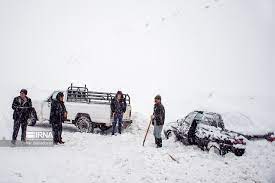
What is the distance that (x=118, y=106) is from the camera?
14.6m

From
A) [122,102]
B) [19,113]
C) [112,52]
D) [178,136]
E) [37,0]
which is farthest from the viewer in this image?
[37,0]

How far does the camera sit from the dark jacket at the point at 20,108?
10.8 metres

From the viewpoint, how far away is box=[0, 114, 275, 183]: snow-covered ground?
8.03 m

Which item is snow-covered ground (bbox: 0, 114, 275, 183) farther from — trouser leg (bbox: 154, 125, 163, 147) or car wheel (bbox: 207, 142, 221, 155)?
trouser leg (bbox: 154, 125, 163, 147)

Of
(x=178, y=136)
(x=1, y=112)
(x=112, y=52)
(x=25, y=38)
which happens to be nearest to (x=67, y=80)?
(x=112, y=52)

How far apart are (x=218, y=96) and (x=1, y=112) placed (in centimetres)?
1418

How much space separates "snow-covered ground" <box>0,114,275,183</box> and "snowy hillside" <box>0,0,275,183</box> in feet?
0.10

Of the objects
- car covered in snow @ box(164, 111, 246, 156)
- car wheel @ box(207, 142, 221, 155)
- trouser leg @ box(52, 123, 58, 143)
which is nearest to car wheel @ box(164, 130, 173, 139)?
car covered in snow @ box(164, 111, 246, 156)

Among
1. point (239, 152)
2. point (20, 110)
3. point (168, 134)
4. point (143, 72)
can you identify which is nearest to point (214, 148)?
point (239, 152)

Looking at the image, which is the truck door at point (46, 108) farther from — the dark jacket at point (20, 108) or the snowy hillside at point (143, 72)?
the dark jacket at point (20, 108)

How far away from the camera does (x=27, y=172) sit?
7.88 m

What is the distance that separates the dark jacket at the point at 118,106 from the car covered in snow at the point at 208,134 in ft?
8.58

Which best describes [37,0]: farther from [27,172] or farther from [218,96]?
[27,172]

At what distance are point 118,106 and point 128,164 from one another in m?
5.53
